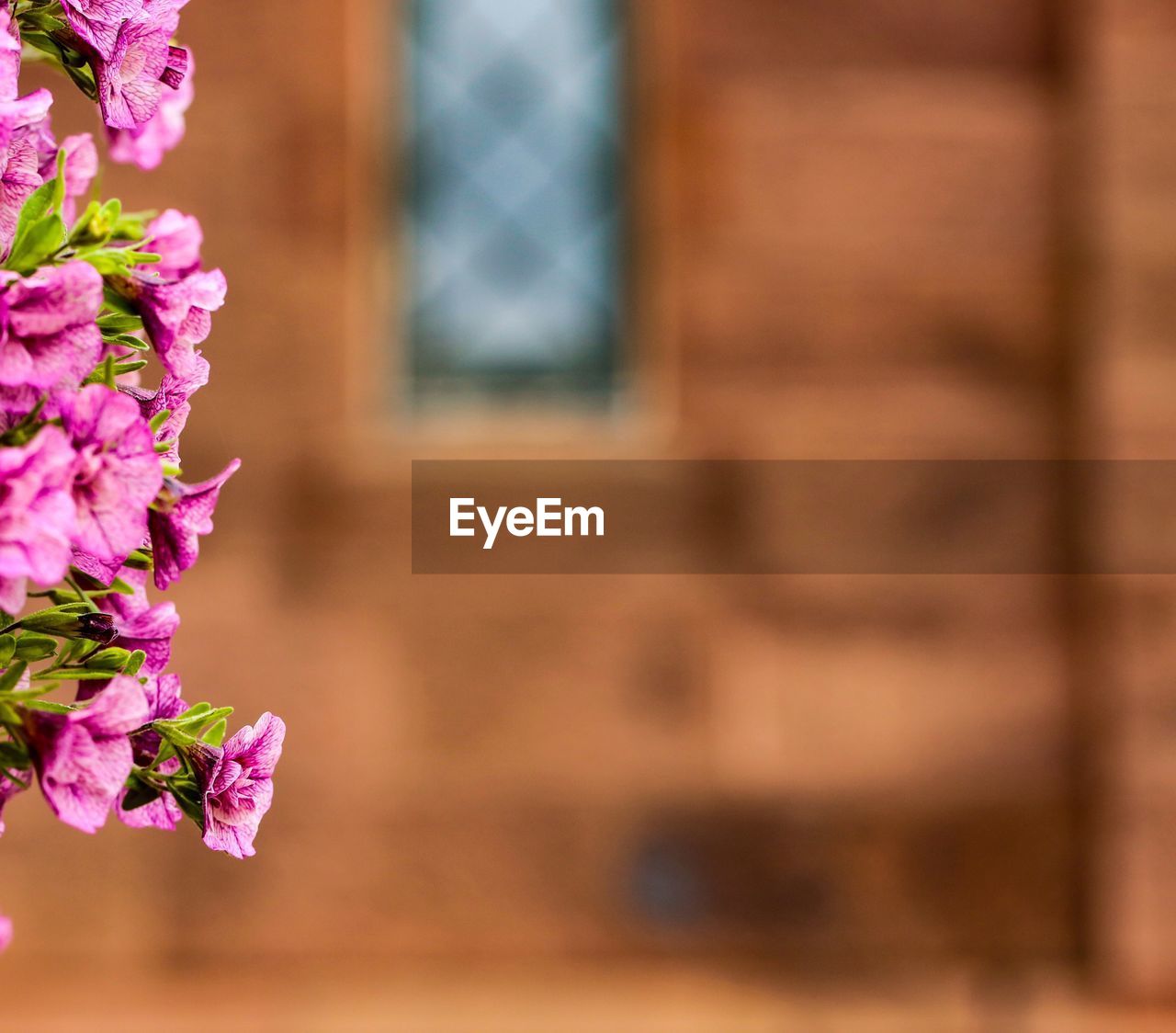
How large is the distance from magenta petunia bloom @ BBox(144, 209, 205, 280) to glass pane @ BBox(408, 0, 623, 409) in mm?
2804

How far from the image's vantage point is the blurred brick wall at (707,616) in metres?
3.23

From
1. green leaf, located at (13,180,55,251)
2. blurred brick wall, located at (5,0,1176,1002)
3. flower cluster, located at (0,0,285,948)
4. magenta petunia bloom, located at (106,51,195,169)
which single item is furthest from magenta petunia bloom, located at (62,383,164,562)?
blurred brick wall, located at (5,0,1176,1002)

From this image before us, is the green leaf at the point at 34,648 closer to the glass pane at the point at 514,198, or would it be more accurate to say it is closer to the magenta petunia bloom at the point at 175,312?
the magenta petunia bloom at the point at 175,312

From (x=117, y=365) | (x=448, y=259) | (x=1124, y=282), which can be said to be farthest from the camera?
(x=448, y=259)

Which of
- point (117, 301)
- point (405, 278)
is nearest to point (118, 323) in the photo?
point (117, 301)

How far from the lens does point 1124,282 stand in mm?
3129

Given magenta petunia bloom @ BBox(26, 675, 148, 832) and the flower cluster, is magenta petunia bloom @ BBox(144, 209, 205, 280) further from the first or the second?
magenta petunia bloom @ BBox(26, 675, 148, 832)

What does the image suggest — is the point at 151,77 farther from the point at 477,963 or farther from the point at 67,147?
the point at 477,963

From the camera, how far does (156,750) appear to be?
1.98 ft

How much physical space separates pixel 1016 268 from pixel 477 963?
2.26 meters

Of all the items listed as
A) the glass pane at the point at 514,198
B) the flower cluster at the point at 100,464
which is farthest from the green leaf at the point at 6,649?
the glass pane at the point at 514,198

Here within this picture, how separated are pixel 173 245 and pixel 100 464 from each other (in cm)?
17

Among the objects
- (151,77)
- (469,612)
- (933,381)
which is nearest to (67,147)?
(151,77)

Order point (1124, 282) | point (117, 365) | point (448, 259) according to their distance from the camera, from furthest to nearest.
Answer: point (448, 259) → point (1124, 282) → point (117, 365)
